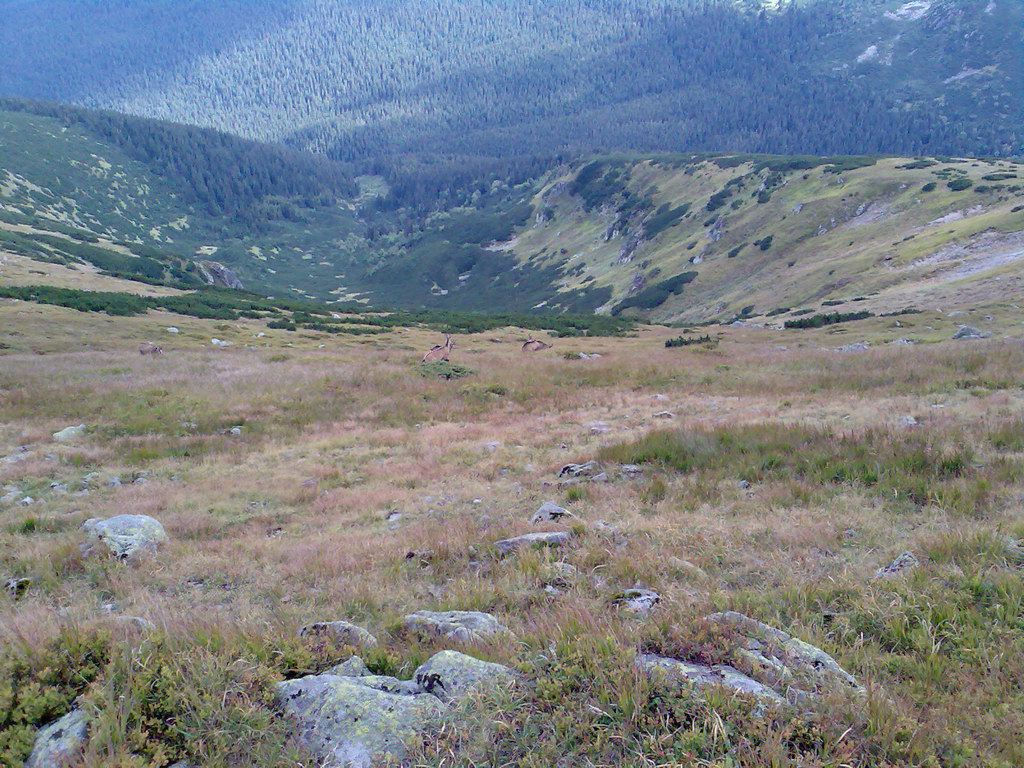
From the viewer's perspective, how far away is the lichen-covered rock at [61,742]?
8.58 ft

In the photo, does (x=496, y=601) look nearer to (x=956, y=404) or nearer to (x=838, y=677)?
(x=838, y=677)

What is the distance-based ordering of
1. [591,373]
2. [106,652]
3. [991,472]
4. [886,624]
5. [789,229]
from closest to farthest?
[106,652] < [886,624] < [991,472] < [591,373] < [789,229]

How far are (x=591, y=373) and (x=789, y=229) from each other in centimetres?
6303

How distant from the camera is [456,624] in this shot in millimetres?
3998

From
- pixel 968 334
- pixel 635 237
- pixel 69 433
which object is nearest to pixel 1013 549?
pixel 69 433

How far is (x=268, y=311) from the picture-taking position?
49.9m

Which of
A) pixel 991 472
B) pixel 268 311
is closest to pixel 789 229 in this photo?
pixel 268 311

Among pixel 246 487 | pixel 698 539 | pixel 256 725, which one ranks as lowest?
pixel 246 487

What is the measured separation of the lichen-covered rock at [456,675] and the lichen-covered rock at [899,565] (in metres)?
Result: 3.39

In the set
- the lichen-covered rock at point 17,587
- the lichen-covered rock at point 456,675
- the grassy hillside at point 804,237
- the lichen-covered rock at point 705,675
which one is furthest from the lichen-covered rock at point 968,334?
the lichen-covered rock at point 17,587

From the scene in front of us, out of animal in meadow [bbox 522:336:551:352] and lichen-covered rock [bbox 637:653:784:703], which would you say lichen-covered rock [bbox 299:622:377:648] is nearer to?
lichen-covered rock [bbox 637:653:784:703]

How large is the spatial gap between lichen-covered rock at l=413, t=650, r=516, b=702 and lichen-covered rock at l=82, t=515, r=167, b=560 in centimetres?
519

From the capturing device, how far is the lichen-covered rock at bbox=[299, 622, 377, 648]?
12.4ft

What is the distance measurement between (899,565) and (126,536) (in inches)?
346
